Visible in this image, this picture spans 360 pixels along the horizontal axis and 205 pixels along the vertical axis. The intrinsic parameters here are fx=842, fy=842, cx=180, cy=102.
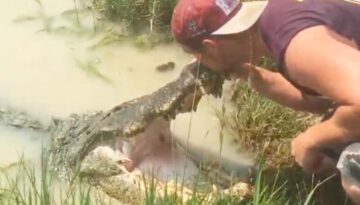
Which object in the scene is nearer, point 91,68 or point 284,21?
point 284,21

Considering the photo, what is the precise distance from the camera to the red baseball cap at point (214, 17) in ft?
10.7

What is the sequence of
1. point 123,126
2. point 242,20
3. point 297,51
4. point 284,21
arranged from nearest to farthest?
1. point 297,51
2. point 284,21
3. point 242,20
4. point 123,126

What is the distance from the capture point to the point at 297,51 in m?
2.96

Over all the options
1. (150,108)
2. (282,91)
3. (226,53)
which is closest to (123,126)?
(150,108)

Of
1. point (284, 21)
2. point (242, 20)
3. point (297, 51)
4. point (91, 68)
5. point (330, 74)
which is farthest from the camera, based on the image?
point (91, 68)

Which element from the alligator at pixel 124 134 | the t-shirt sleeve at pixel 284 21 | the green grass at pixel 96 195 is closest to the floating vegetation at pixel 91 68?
the alligator at pixel 124 134

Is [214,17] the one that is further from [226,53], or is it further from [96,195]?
[96,195]

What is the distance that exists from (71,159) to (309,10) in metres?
1.28

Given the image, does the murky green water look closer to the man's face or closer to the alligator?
the alligator

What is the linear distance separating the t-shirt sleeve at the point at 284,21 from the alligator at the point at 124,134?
14.3 inches

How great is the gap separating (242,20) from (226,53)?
148 millimetres

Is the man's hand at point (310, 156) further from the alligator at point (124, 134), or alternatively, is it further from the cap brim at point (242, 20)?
the cap brim at point (242, 20)

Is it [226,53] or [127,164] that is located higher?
[226,53]

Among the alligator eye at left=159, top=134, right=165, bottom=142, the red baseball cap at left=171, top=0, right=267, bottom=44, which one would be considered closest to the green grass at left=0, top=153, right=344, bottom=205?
the alligator eye at left=159, top=134, right=165, bottom=142
